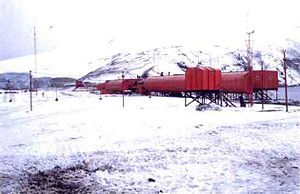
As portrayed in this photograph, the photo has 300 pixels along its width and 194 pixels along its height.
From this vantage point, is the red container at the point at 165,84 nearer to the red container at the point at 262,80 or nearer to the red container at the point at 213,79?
the red container at the point at 262,80

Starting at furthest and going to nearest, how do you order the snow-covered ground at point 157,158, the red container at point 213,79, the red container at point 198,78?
the red container at point 213,79, the red container at point 198,78, the snow-covered ground at point 157,158

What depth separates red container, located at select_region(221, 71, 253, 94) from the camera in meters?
42.6

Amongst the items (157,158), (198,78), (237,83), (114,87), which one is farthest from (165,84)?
(157,158)

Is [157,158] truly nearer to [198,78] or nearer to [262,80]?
[198,78]

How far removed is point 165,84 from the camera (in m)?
61.0

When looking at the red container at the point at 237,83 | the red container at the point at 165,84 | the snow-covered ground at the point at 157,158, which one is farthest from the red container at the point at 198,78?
the snow-covered ground at the point at 157,158

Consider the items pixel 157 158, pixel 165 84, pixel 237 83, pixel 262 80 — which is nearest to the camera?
pixel 157 158

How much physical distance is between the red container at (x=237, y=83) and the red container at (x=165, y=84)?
25.2 ft

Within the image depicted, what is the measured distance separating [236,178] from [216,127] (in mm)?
9404

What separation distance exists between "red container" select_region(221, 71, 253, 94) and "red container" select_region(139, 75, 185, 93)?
7.67 metres

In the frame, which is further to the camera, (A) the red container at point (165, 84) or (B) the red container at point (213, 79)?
(A) the red container at point (165, 84)

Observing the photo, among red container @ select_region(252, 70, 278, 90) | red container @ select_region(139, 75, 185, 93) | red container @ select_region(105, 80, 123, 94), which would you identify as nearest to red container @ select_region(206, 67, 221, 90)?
red container @ select_region(252, 70, 278, 90)

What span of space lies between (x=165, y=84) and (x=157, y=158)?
47290 millimetres

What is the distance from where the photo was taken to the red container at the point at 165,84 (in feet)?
180
